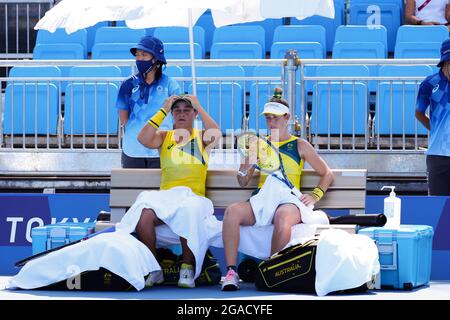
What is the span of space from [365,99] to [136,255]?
407 cm

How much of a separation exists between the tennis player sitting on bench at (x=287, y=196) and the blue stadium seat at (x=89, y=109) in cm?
320

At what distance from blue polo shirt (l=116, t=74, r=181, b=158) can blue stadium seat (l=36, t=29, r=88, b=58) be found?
4310 millimetres

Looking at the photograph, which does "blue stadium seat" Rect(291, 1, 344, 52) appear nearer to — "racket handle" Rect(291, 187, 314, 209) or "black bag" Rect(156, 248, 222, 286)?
"racket handle" Rect(291, 187, 314, 209)

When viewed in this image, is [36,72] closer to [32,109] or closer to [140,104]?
[32,109]

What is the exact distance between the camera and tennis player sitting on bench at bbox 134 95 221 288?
8.77 m

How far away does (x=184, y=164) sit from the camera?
9.08 meters

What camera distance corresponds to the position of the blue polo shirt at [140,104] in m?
10.0

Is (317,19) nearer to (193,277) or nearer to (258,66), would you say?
(258,66)

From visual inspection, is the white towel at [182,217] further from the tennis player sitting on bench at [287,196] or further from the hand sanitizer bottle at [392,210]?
the hand sanitizer bottle at [392,210]

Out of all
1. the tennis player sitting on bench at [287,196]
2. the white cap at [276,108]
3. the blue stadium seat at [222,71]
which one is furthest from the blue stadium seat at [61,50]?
the white cap at [276,108]

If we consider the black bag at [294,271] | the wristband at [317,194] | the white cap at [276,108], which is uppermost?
the white cap at [276,108]

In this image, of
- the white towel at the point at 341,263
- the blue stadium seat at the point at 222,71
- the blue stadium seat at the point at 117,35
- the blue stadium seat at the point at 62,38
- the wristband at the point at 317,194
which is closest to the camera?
the white towel at the point at 341,263
